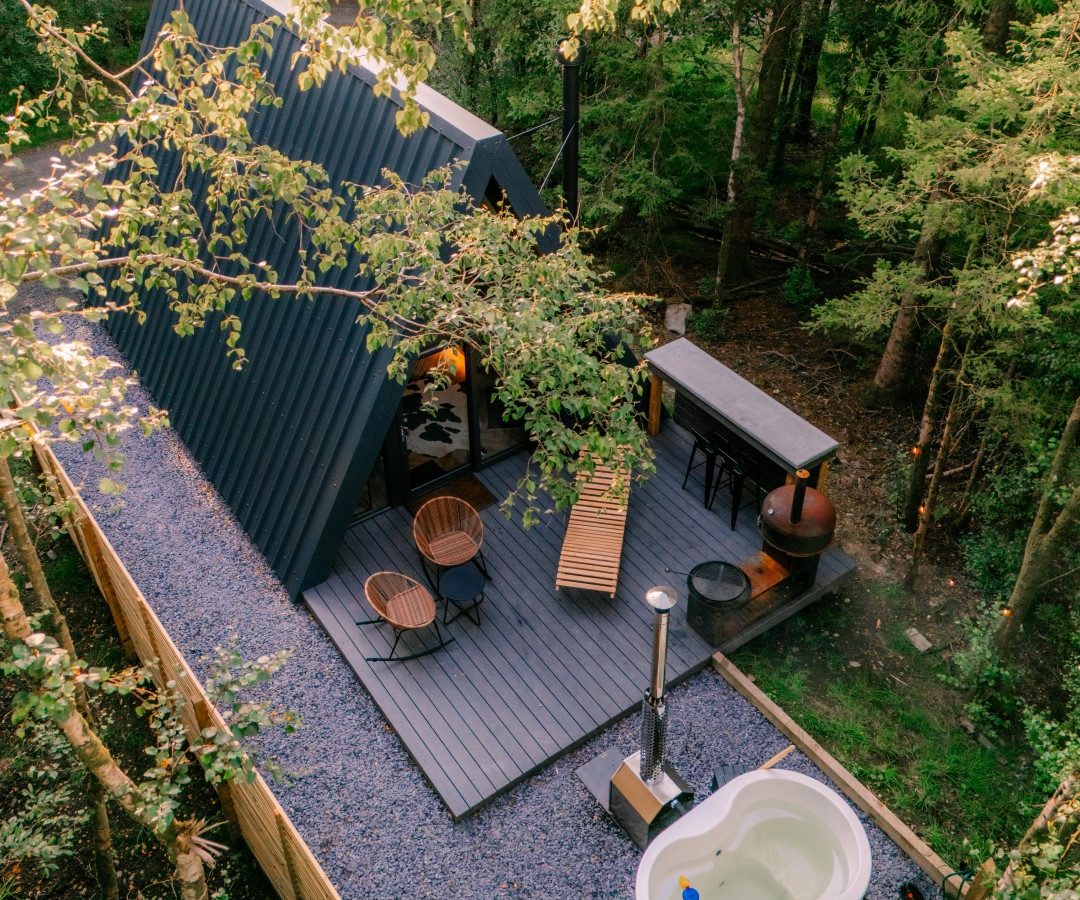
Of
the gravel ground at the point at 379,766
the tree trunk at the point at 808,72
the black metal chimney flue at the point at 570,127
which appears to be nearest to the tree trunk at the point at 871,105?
the tree trunk at the point at 808,72

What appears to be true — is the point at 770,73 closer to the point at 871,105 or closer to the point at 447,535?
the point at 871,105

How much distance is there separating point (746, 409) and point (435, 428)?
10.8 feet

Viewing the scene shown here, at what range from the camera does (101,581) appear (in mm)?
8297

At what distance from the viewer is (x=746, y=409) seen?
9.18 metres

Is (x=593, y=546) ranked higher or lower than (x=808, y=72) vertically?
lower

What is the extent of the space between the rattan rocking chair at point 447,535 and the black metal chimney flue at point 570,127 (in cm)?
308

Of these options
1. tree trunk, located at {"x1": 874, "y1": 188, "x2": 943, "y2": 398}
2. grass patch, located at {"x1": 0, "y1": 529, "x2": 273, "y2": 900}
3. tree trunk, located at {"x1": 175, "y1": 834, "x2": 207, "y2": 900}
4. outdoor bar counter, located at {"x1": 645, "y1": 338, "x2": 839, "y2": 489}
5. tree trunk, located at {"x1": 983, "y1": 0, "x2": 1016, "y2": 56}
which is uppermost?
tree trunk, located at {"x1": 983, "y1": 0, "x2": 1016, "y2": 56}

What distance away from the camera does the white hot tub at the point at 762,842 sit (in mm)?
6605

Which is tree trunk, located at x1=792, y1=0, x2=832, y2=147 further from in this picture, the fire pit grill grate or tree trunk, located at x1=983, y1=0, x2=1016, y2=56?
the fire pit grill grate

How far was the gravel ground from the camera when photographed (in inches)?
269

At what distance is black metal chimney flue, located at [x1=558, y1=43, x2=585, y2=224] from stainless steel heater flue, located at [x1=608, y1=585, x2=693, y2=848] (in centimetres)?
421

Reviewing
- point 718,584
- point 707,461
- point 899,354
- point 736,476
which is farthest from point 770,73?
point 718,584

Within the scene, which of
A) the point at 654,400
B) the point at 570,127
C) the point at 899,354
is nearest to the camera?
Result: the point at 570,127

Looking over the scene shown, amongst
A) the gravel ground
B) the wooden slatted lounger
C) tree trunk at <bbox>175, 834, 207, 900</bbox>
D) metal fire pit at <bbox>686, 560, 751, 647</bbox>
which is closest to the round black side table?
the wooden slatted lounger
